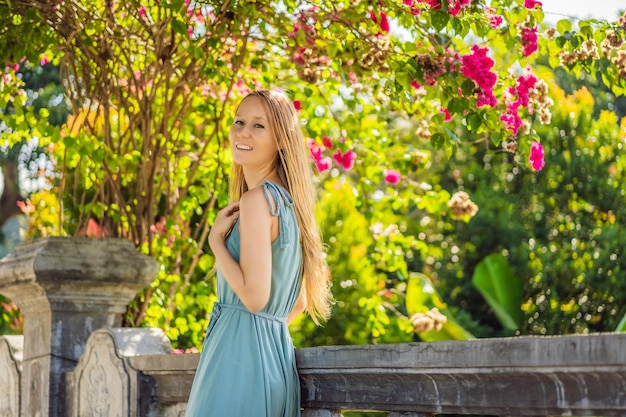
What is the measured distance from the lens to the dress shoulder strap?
3016 millimetres

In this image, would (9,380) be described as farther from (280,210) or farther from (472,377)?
(472,377)

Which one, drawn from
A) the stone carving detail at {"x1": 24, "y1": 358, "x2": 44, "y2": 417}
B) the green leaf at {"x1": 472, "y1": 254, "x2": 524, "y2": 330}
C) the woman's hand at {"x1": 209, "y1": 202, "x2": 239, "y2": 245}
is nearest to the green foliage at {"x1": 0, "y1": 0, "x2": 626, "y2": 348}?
the stone carving detail at {"x1": 24, "y1": 358, "x2": 44, "y2": 417}

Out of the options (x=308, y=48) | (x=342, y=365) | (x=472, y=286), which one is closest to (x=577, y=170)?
(x=472, y=286)

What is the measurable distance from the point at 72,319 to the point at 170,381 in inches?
36.2

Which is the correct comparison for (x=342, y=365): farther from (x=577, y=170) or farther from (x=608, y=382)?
(x=577, y=170)

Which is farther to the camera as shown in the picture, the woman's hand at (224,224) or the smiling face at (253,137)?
the smiling face at (253,137)

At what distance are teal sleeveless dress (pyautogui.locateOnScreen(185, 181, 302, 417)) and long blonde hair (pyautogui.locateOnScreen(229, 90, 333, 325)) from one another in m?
0.06

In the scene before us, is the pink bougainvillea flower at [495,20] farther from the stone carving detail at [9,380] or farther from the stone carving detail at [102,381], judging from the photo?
the stone carving detail at [9,380]

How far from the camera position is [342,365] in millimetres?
2879

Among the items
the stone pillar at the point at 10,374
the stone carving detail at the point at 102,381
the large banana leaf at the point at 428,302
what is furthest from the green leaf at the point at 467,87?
the large banana leaf at the point at 428,302

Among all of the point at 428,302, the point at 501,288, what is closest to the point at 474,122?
the point at 428,302

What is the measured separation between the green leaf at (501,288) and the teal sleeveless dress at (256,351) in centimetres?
1081

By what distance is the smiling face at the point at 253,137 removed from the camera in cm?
321

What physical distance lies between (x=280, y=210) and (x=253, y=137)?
0.30 metres
